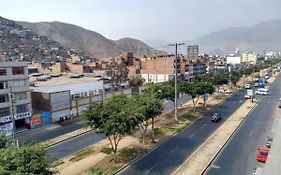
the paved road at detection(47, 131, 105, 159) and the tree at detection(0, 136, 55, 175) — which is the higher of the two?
the tree at detection(0, 136, 55, 175)

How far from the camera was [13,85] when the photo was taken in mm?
56688

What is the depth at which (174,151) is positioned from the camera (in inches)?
1667

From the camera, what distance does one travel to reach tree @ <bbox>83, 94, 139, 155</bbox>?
118 feet

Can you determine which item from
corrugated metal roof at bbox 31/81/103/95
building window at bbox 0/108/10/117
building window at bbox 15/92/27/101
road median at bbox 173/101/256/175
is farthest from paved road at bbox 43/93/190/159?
corrugated metal roof at bbox 31/81/103/95

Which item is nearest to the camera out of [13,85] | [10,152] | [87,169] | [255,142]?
[10,152]

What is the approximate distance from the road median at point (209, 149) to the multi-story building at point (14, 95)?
35.5m

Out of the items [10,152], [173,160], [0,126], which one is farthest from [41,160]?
[0,126]

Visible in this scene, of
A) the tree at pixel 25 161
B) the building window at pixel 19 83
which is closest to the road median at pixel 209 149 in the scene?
the tree at pixel 25 161

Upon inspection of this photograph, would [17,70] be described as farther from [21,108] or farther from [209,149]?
[209,149]

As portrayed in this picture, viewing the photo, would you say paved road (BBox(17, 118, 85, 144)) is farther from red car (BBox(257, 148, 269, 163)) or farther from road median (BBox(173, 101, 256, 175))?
red car (BBox(257, 148, 269, 163))

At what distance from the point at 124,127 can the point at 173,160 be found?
29.3 ft

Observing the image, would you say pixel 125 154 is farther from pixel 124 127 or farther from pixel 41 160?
pixel 41 160

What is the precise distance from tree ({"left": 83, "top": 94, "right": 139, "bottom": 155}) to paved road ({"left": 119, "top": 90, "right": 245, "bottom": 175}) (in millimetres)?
4952

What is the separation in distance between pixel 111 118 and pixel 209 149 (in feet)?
54.9
